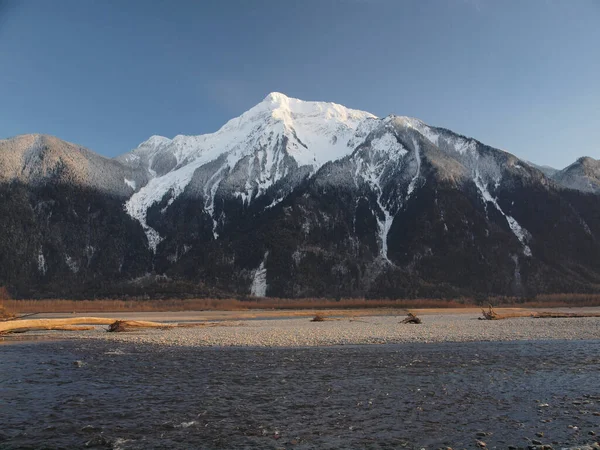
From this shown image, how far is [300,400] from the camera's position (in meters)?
19.1

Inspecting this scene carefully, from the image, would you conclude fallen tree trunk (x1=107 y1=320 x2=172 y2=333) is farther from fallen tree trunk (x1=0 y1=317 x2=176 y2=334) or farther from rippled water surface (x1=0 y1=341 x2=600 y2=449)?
rippled water surface (x1=0 y1=341 x2=600 y2=449)

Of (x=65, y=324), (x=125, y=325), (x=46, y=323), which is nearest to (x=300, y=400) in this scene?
(x=46, y=323)

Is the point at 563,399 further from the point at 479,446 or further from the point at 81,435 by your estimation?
the point at 81,435

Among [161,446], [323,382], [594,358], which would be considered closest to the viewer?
[161,446]

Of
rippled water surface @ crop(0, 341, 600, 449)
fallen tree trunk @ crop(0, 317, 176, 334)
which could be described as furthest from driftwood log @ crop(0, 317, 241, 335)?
rippled water surface @ crop(0, 341, 600, 449)

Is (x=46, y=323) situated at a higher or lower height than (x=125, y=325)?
higher

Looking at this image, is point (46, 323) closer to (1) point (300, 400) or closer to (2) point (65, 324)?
(2) point (65, 324)

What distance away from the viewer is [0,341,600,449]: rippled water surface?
1438 centimetres

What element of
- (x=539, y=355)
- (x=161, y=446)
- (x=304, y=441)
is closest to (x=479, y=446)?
(x=304, y=441)

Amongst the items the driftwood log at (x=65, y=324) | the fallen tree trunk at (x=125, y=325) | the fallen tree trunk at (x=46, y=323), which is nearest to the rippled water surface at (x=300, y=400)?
the fallen tree trunk at (x=46, y=323)

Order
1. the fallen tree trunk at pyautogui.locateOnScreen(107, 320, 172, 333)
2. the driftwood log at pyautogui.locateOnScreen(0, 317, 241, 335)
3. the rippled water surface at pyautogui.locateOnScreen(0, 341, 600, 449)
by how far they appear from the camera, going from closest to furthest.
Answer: the rippled water surface at pyautogui.locateOnScreen(0, 341, 600, 449) < the driftwood log at pyautogui.locateOnScreen(0, 317, 241, 335) < the fallen tree trunk at pyautogui.locateOnScreen(107, 320, 172, 333)

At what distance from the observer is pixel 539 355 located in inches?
1248

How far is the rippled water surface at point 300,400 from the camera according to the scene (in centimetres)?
1438

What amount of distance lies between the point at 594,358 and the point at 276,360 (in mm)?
21609
